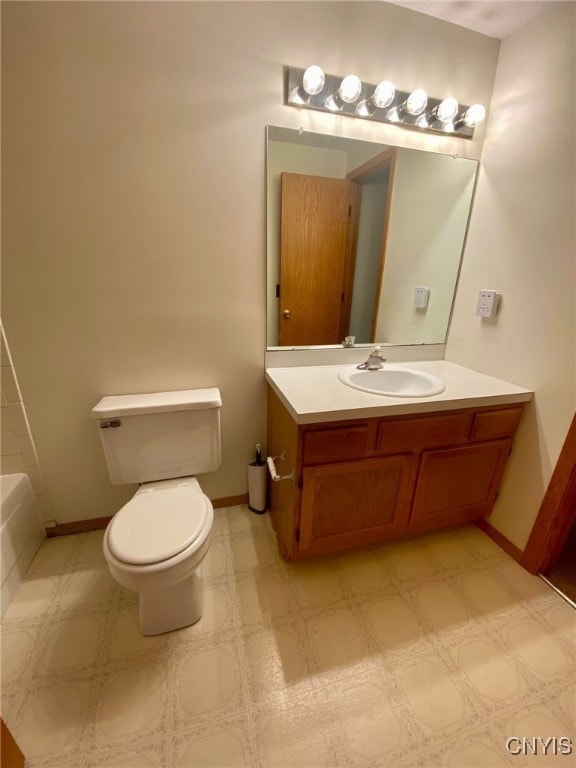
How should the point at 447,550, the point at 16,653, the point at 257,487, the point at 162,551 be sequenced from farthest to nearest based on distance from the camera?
the point at 257,487
the point at 447,550
the point at 16,653
the point at 162,551

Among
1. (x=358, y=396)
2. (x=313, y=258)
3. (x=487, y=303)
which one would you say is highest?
(x=313, y=258)

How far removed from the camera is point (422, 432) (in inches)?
50.1

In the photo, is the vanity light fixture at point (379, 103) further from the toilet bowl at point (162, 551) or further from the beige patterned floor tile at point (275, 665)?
the beige patterned floor tile at point (275, 665)

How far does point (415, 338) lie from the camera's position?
1767 millimetres

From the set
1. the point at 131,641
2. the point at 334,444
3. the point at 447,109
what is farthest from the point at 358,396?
the point at 447,109

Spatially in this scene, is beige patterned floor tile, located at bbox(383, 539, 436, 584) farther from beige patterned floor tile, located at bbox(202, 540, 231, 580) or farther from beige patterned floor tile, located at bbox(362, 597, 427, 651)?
beige patterned floor tile, located at bbox(202, 540, 231, 580)

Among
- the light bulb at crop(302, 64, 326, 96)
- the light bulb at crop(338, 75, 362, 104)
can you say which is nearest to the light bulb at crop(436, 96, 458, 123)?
the light bulb at crop(338, 75, 362, 104)

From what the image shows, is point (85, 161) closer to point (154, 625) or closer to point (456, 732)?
point (154, 625)

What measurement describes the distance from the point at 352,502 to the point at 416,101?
1.71m

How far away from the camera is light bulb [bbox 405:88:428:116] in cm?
134

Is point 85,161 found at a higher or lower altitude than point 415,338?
higher

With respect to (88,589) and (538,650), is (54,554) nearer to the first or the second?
(88,589)

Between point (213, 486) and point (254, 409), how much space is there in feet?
1.63

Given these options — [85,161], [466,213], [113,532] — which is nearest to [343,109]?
[466,213]
